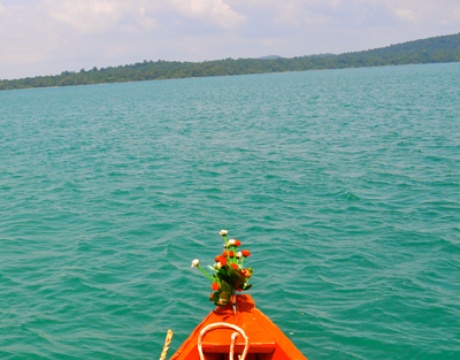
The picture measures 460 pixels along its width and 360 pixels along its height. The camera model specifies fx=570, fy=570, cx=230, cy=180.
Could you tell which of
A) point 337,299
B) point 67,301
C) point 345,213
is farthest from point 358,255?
point 67,301

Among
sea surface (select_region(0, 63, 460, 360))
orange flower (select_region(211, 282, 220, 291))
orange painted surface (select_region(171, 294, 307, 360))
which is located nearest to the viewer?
orange painted surface (select_region(171, 294, 307, 360))

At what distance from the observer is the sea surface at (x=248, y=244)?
476 inches

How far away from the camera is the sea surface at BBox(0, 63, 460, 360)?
1210 centimetres

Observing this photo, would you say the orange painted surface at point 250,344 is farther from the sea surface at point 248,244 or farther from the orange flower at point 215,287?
the sea surface at point 248,244

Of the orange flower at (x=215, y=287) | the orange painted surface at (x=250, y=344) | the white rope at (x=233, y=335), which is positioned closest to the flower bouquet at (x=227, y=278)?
the orange flower at (x=215, y=287)

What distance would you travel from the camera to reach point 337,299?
13.3 meters

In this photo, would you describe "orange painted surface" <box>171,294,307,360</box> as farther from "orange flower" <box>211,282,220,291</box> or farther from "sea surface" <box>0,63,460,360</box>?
"sea surface" <box>0,63,460,360</box>

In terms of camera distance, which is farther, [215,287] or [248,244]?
[248,244]

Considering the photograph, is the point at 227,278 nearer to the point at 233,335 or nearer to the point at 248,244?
the point at 233,335

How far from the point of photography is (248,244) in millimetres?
17188

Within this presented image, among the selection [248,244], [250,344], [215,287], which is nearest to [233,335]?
[250,344]

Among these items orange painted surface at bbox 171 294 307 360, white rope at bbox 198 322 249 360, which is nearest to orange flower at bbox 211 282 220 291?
orange painted surface at bbox 171 294 307 360

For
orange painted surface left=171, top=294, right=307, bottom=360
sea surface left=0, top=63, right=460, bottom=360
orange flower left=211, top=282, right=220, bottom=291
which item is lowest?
sea surface left=0, top=63, right=460, bottom=360

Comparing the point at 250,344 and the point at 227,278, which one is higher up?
the point at 227,278
